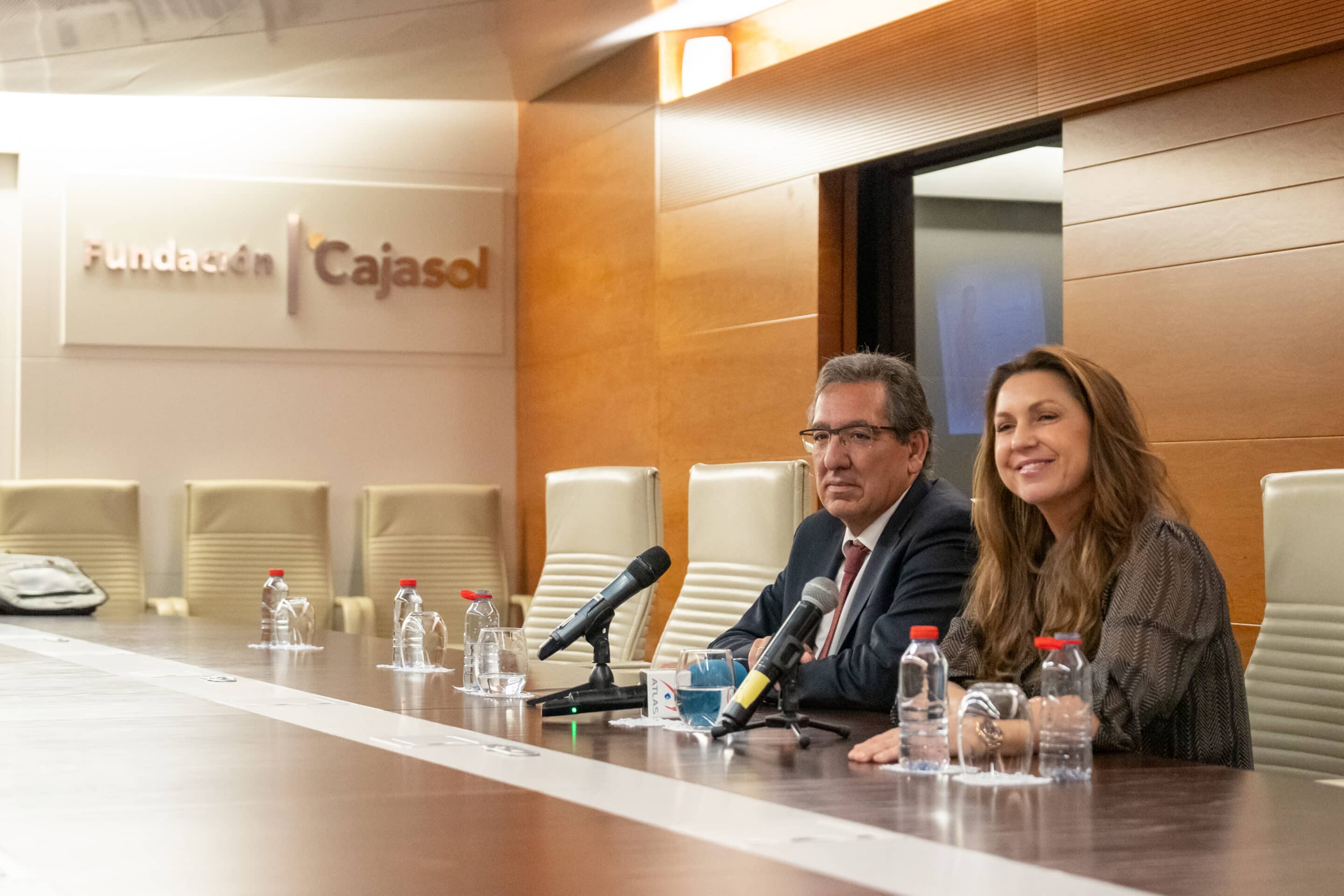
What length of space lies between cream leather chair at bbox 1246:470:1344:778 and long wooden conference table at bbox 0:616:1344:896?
961mm

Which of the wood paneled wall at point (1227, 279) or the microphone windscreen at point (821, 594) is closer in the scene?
the microphone windscreen at point (821, 594)

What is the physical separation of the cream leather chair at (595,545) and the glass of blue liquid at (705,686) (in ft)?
6.92

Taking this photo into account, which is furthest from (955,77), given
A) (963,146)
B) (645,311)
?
(645,311)

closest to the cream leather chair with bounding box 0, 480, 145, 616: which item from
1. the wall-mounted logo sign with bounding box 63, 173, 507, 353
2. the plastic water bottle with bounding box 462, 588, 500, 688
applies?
the wall-mounted logo sign with bounding box 63, 173, 507, 353

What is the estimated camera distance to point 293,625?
13.0 ft

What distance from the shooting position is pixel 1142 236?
14.7 ft

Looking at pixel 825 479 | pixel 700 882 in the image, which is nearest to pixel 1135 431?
pixel 825 479

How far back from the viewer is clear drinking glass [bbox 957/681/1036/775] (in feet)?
6.04

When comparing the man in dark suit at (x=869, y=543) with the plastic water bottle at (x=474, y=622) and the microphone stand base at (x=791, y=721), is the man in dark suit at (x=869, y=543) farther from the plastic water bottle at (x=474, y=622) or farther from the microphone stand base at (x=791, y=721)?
the plastic water bottle at (x=474, y=622)

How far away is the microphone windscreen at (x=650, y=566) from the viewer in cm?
246

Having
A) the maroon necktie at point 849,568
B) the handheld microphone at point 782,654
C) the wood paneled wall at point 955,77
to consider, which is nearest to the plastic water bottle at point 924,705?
the handheld microphone at point 782,654

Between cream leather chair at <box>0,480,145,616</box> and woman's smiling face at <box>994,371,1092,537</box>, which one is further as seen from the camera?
cream leather chair at <box>0,480,145,616</box>

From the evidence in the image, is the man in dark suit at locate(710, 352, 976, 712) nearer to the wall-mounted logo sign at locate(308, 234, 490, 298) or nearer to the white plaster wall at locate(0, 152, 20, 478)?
the wall-mounted logo sign at locate(308, 234, 490, 298)

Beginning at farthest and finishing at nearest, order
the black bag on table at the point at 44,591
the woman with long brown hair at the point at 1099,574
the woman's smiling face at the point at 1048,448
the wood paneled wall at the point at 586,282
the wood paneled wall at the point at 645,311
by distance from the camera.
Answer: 1. the wood paneled wall at the point at 586,282
2. the wood paneled wall at the point at 645,311
3. the black bag on table at the point at 44,591
4. the woman's smiling face at the point at 1048,448
5. the woman with long brown hair at the point at 1099,574
